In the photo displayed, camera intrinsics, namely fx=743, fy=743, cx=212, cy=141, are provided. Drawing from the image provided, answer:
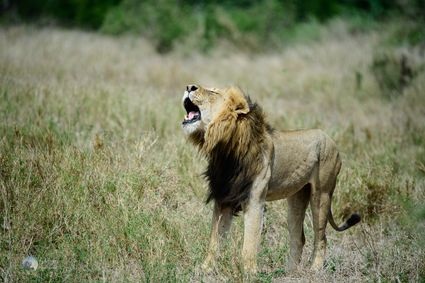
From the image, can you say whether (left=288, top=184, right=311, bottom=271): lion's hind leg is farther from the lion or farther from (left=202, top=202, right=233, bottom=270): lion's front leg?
(left=202, top=202, right=233, bottom=270): lion's front leg

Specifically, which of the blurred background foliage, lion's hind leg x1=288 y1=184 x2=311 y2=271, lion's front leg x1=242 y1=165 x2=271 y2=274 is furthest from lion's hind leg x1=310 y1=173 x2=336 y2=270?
the blurred background foliage

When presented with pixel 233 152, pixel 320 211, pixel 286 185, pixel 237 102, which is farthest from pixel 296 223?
pixel 237 102

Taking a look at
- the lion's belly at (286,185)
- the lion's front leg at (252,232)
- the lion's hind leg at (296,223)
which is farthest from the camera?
the lion's hind leg at (296,223)

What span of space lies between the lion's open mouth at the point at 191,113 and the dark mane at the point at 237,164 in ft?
1.01

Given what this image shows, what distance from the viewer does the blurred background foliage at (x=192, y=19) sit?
61.3 ft

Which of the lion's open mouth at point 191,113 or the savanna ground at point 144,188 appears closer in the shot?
the savanna ground at point 144,188

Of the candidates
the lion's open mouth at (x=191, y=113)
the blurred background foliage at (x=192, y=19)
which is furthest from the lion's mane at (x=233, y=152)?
the blurred background foliage at (x=192, y=19)

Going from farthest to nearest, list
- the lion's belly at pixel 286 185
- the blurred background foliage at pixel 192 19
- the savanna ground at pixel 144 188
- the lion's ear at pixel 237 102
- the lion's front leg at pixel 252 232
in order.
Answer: the blurred background foliage at pixel 192 19, the lion's belly at pixel 286 185, the lion's ear at pixel 237 102, the savanna ground at pixel 144 188, the lion's front leg at pixel 252 232

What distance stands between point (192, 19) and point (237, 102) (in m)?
14.6

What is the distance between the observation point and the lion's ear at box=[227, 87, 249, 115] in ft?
18.1

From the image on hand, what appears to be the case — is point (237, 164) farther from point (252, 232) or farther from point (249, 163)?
point (252, 232)

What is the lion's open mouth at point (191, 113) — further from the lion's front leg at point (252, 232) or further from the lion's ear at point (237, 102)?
the lion's front leg at point (252, 232)

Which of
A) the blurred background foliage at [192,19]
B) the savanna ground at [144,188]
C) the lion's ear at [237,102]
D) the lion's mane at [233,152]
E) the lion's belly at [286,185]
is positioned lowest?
the blurred background foliage at [192,19]

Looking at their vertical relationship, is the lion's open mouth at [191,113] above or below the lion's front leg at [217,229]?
above
